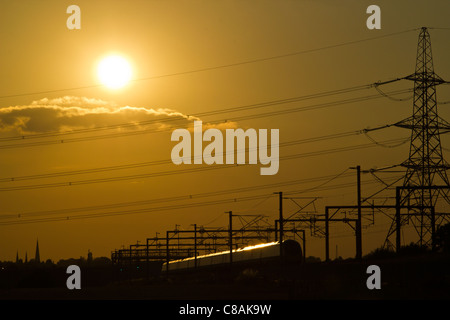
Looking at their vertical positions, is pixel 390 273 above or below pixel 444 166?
Answer: below

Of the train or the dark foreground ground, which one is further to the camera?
the train

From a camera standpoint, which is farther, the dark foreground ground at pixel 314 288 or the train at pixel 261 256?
the train at pixel 261 256

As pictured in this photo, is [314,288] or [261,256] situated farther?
[261,256]

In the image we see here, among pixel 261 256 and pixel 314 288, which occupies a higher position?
pixel 314 288

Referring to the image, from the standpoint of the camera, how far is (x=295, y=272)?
5459 centimetres
